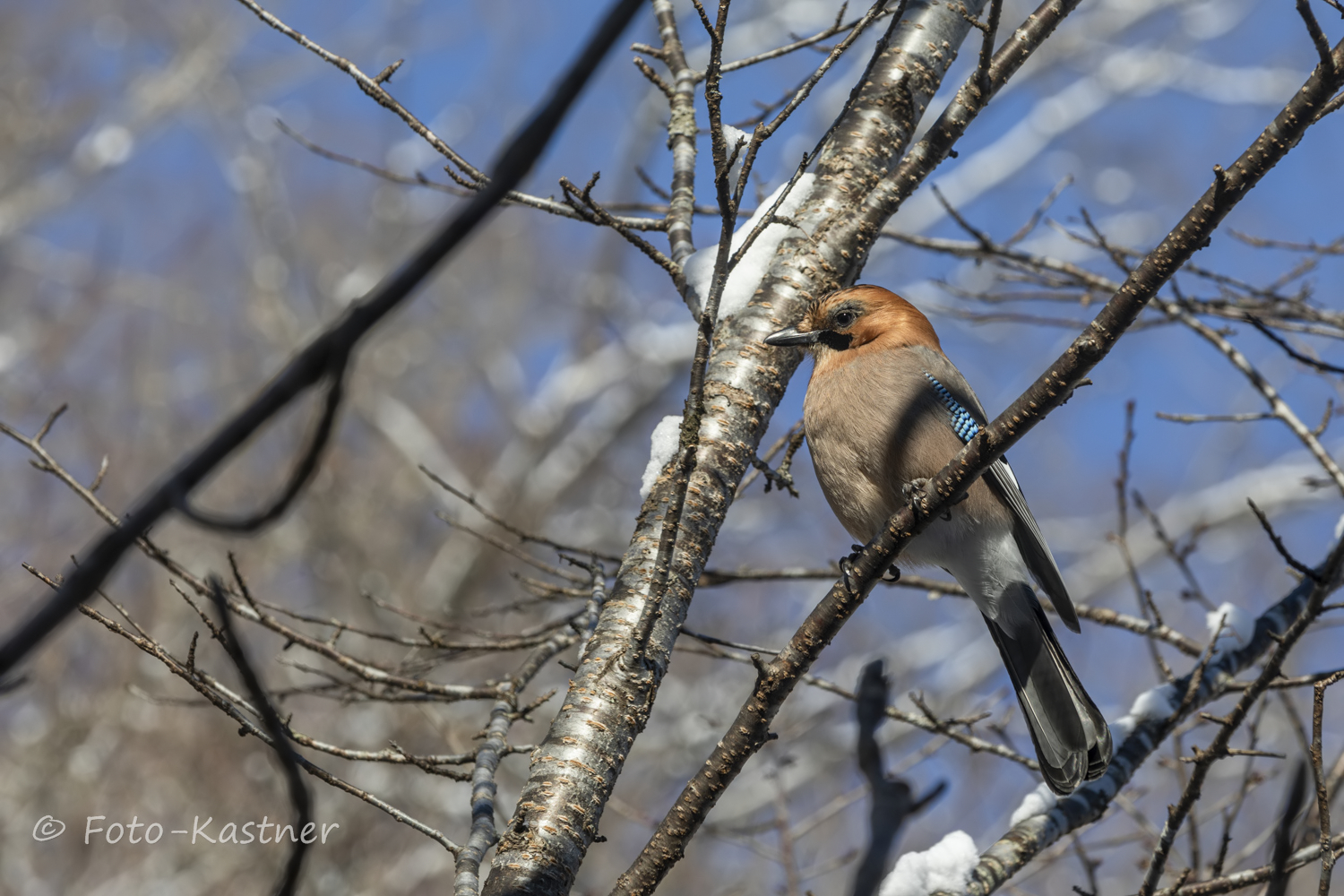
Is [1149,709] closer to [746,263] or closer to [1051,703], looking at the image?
[1051,703]

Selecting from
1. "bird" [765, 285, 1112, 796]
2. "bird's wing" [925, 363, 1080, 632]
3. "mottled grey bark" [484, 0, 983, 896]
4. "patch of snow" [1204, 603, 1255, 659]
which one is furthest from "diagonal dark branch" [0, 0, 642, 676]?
"patch of snow" [1204, 603, 1255, 659]

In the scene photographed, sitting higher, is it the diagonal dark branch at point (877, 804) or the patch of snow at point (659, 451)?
the patch of snow at point (659, 451)

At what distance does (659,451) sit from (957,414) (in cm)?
131

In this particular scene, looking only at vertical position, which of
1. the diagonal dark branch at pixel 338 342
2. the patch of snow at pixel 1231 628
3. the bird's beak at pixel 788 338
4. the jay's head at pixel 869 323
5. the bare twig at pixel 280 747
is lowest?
the bare twig at pixel 280 747

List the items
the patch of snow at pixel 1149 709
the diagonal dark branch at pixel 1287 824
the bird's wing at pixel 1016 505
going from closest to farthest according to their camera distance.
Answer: the diagonal dark branch at pixel 1287 824 < the patch of snow at pixel 1149 709 < the bird's wing at pixel 1016 505

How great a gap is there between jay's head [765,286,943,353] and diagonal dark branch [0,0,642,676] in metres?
2.85

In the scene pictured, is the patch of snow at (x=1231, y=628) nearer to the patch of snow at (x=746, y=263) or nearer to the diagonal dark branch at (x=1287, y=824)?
the patch of snow at (x=746, y=263)

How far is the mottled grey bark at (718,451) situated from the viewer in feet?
7.87

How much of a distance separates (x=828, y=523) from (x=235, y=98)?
360 inches

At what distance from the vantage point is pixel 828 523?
14.0 metres

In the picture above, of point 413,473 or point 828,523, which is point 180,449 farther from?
point 828,523

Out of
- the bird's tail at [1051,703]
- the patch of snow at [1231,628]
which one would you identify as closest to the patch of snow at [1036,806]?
the bird's tail at [1051,703]

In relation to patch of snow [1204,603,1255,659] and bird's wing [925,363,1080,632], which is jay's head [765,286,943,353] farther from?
patch of snow [1204,603,1255,659]

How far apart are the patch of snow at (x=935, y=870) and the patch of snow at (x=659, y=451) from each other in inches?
47.9
